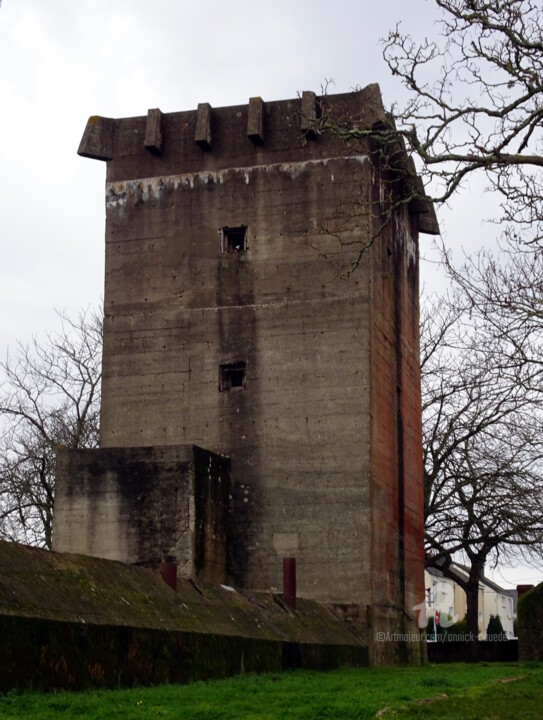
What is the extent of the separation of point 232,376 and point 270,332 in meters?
1.33

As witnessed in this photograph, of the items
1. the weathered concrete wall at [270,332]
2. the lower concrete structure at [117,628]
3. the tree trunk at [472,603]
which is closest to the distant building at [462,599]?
the tree trunk at [472,603]

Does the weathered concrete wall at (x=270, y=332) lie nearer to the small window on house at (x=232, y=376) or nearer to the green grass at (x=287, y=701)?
the small window on house at (x=232, y=376)

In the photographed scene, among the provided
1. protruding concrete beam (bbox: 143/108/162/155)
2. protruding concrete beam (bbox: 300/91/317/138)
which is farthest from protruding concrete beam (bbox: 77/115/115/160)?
protruding concrete beam (bbox: 300/91/317/138)

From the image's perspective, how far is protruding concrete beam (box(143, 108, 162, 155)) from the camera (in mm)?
26000

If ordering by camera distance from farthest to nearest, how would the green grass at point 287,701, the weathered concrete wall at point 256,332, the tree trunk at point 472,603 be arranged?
the tree trunk at point 472,603 < the weathered concrete wall at point 256,332 < the green grass at point 287,701

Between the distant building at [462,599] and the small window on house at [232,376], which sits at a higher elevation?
the small window on house at [232,376]

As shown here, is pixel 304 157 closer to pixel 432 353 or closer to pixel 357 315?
pixel 357 315

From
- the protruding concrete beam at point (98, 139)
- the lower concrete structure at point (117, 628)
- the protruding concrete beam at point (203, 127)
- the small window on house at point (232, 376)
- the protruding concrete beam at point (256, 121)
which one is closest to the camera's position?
the lower concrete structure at point (117, 628)

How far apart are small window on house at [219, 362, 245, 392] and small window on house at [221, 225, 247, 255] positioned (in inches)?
103

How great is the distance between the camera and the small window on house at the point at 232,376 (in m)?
24.7

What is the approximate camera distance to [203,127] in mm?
25719

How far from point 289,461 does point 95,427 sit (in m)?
11.9

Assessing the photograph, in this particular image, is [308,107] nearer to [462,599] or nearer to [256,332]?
[256,332]

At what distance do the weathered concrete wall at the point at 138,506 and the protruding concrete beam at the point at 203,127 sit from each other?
296 inches
